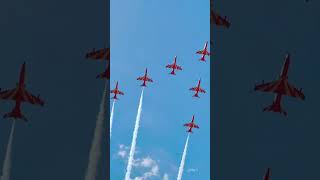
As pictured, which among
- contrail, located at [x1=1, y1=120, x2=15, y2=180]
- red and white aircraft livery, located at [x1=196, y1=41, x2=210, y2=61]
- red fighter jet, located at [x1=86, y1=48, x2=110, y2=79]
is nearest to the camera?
contrail, located at [x1=1, y1=120, x2=15, y2=180]

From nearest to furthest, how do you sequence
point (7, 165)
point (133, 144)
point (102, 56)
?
point (7, 165)
point (102, 56)
point (133, 144)
